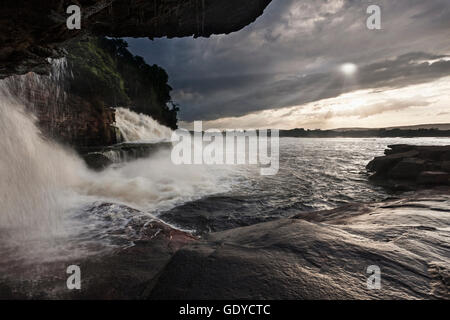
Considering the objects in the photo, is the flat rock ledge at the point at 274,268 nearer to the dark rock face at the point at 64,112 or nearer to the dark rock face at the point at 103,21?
the dark rock face at the point at 103,21

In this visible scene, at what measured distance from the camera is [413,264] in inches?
92.7

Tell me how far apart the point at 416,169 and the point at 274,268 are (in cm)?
1735

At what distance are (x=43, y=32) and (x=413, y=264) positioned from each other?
6089 millimetres

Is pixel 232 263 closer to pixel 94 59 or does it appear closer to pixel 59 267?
pixel 59 267

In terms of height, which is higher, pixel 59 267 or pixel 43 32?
pixel 43 32

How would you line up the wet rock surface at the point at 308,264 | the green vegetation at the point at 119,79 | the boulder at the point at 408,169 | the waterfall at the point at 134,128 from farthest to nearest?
1. the waterfall at the point at 134,128
2. the green vegetation at the point at 119,79
3. the boulder at the point at 408,169
4. the wet rock surface at the point at 308,264

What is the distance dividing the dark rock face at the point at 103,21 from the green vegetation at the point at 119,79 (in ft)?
40.3

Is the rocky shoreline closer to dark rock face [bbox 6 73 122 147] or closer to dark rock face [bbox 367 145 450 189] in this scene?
dark rock face [bbox 6 73 122 147]

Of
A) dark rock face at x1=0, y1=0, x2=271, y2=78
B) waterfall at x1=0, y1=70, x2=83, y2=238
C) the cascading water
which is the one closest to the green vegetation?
the cascading water

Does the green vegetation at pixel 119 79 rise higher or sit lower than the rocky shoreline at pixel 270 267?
higher

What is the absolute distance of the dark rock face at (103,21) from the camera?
280 cm

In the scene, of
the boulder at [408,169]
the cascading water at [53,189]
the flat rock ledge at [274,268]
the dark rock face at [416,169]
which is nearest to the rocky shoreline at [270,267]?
the flat rock ledge at [274,268]

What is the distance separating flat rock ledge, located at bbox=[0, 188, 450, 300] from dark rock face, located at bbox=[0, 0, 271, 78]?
3.53m
